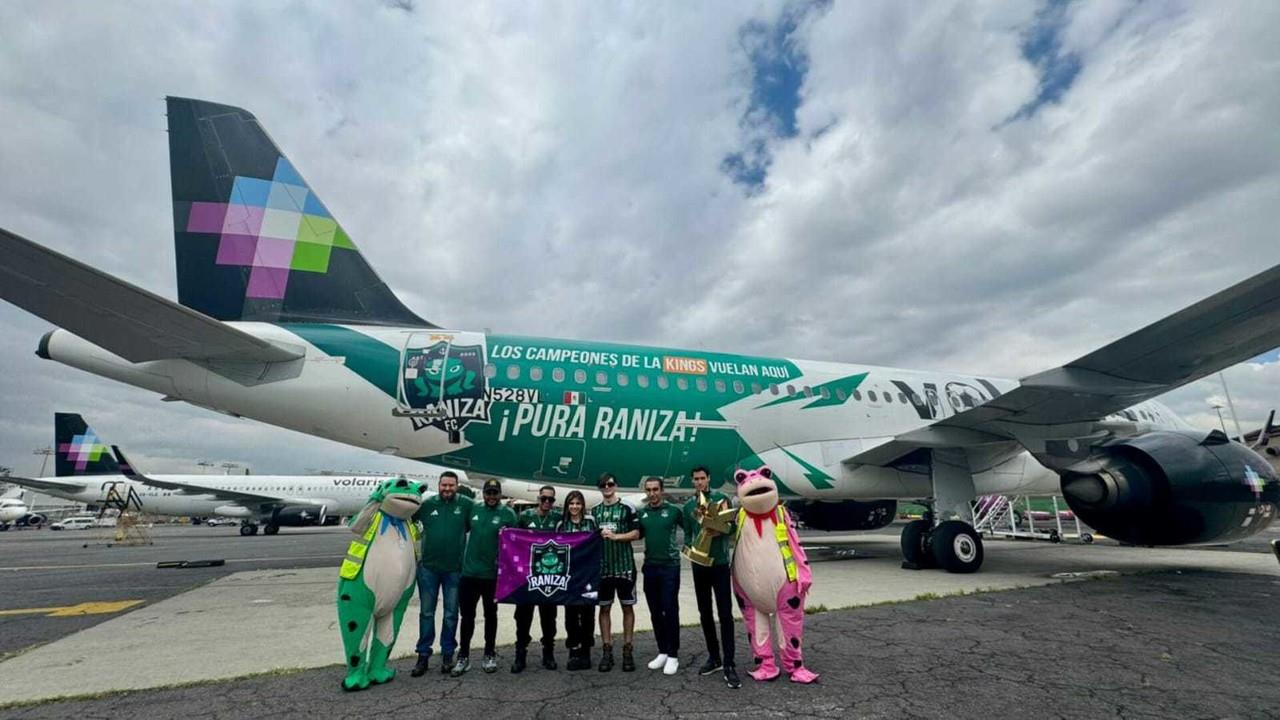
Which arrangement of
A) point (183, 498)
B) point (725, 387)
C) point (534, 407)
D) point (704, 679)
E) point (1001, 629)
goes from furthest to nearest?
point (183, 498) < point (725, 387) < point (534, 407) < point (1001, 629) < point (704, 679)

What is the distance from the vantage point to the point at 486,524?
4562 mm

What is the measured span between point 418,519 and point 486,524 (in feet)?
1.71

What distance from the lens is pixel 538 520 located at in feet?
15.5

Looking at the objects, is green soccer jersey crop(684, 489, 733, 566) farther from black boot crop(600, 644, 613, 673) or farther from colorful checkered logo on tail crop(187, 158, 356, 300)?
colorful checkered logo on tail crop(187, 158, 356, 300)

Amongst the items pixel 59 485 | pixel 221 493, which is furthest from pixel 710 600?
pixel 59 485

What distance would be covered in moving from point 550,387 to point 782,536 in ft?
17.0

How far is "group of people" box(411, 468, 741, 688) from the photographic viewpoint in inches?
168

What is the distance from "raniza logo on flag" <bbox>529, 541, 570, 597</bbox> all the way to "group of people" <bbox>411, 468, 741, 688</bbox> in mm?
180

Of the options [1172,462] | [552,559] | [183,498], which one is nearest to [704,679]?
[552,559]

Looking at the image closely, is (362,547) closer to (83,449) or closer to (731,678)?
(731,678)

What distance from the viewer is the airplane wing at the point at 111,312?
5.41 metres

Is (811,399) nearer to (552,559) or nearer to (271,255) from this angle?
(552,559)

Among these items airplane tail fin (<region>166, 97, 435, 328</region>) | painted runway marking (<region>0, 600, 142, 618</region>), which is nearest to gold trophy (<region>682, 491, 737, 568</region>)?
airplane tail fin (<region>166, 97, 435, 328</region>)

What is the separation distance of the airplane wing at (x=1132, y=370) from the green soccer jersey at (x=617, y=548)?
20.4ft
